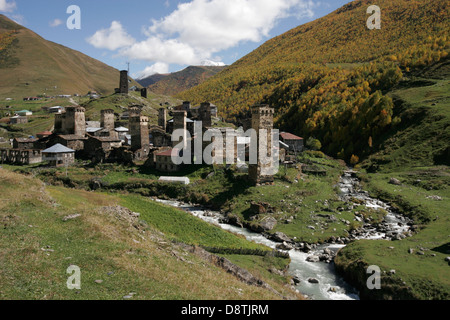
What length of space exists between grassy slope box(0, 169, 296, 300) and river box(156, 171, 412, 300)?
777 cm

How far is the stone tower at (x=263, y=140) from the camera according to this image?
40.1 m

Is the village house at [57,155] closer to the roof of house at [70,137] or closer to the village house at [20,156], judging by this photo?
the village house at [20,156]

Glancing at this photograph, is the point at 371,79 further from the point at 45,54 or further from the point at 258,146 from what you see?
the point at 45,54

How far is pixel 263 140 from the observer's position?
40.2 m

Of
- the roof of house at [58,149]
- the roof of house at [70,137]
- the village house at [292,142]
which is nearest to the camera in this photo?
the roof of house at [58,149]

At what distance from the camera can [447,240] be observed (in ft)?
83.3

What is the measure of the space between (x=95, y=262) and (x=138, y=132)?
42.6 m

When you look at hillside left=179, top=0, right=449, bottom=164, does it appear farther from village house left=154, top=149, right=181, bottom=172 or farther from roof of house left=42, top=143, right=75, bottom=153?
roof of house left=42, top=143, right=75, bottom=153

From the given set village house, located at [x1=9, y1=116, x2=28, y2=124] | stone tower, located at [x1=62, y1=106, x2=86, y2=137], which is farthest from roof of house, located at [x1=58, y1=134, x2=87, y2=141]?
village house, located at [x1=9, y1=116, x2=28, y2=124]

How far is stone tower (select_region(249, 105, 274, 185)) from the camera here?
4009 centimetres

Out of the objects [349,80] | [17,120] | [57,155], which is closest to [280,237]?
[57,155]

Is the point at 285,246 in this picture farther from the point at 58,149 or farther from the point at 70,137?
the point at 70,137

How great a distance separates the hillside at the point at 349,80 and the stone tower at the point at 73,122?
176 feet

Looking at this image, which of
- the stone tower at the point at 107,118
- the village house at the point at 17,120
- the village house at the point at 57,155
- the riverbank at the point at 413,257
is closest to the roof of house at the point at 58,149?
the village house at the point at 57,155
